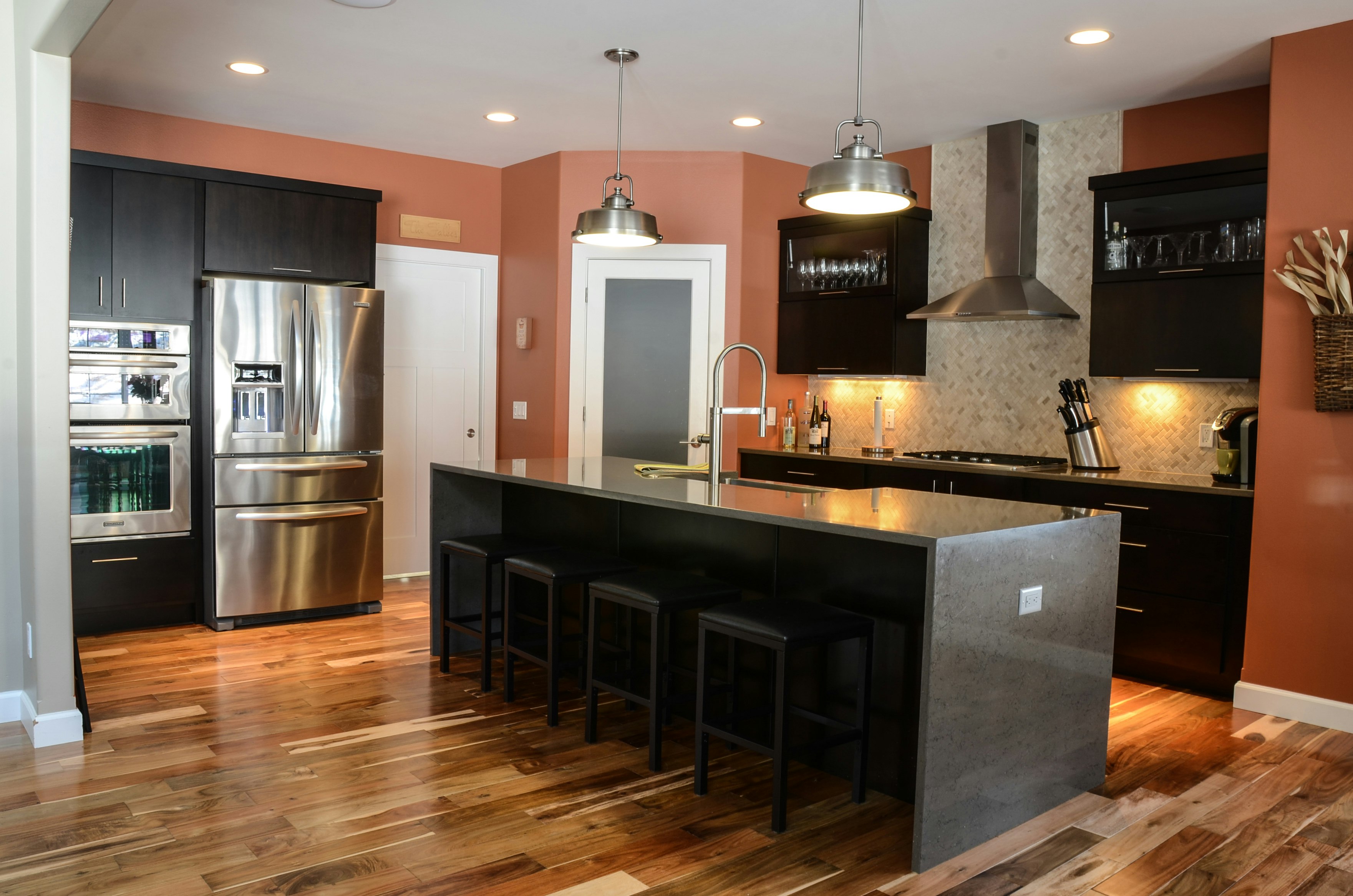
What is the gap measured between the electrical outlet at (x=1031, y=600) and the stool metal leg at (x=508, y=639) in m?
1.91

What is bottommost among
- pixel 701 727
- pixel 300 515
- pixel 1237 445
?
pixel 701 727

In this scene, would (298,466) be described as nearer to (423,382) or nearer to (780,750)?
(423,382)

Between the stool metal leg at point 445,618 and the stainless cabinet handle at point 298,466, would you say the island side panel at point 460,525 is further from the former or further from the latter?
the stainless cabinet handle at point 298,466

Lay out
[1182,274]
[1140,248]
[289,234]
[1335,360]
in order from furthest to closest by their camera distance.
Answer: [289,234]
[1140,248]
[1182,274]
[1335,360]

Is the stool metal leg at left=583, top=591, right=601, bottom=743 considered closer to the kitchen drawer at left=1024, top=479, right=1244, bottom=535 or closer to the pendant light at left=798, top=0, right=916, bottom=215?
the pendant light at left=798, top=0, right=916, bottom=215

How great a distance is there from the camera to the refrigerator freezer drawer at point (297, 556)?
4934mm

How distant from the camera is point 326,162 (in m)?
5.80

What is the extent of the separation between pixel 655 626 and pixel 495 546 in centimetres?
121

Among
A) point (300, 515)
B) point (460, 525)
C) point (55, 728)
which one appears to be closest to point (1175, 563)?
point (460, 525)

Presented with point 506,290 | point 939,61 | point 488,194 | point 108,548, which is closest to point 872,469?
point 939,61

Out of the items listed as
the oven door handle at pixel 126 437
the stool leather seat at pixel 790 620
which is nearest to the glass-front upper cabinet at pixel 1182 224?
the stool leather seat at pixel 790 620

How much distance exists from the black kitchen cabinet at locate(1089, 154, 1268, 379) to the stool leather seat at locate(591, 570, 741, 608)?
94.7 inches

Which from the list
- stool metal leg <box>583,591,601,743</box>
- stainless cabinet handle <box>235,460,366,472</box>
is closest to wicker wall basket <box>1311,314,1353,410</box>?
stool metal leg <box>583,591,601,743</box>

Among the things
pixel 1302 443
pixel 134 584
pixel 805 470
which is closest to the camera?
pixel 1302 443
